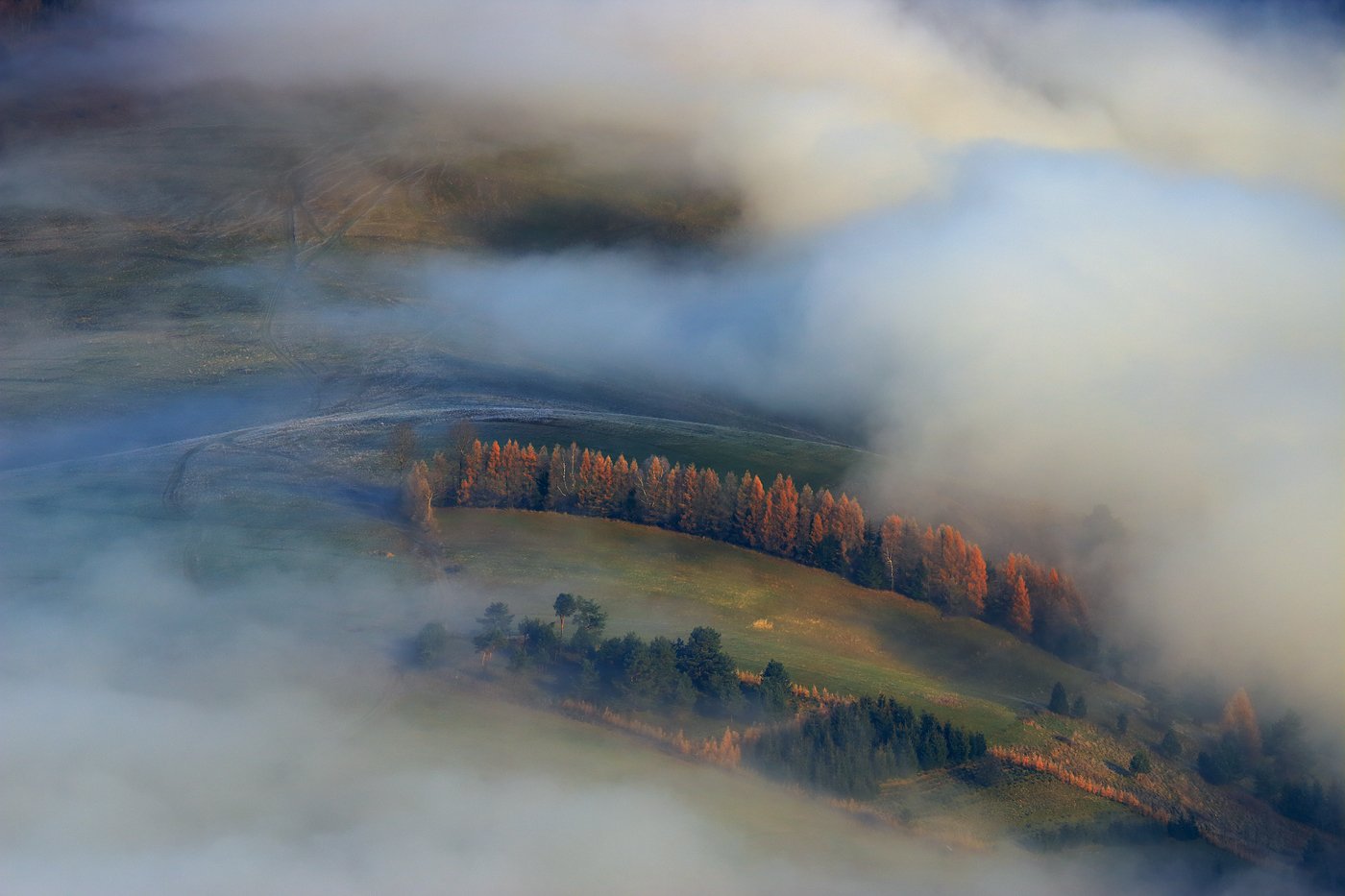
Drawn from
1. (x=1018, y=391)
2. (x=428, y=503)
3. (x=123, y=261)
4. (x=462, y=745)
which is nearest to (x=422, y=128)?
(x=123, y=261)

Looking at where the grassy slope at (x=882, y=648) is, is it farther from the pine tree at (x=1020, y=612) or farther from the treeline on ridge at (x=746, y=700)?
the treeline on ridge at (x=746, y=700)

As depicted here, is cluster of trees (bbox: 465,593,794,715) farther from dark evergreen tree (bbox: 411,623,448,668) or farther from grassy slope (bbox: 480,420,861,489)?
grassy slope (bbox: 480,420,861,489)

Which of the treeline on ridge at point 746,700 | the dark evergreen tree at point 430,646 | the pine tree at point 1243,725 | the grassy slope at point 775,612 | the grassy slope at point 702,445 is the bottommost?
the dark evergreen tree at point 430,646

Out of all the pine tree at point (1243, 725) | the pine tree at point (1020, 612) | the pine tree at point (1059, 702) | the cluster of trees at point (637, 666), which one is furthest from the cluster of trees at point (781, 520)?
the cluster of trees at point (637, 666)

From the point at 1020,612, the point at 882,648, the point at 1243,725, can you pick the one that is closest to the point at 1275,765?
the point at 1243,725

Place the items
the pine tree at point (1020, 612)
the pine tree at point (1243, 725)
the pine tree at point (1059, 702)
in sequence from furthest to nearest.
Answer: the pine tree at point (1020, 612) < the pine tree at point (1059, 702) < the pine tree at point (1243, 725)

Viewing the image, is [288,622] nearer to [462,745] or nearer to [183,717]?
[183,717]

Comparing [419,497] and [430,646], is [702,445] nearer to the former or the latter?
[419,497]
